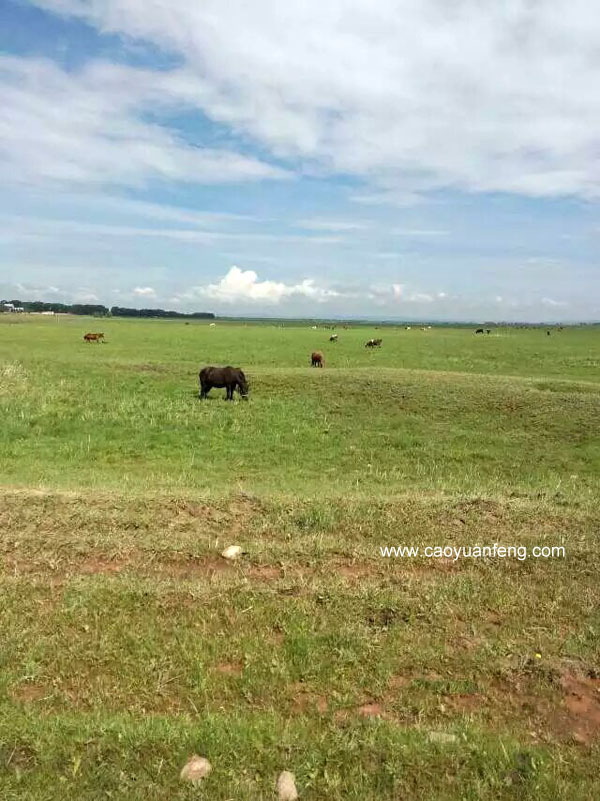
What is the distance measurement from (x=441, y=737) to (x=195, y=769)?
1.62 metres

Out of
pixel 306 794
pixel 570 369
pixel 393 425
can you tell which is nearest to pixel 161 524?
pixel 306 794

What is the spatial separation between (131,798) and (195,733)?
0.59m

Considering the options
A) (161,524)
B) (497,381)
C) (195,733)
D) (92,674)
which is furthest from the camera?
(497,381)

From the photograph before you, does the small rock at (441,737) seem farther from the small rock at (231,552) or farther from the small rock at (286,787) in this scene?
the small rock at (231,552)

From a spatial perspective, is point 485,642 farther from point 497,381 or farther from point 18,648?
point 497,381

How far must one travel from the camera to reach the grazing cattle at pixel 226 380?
76.2 ft

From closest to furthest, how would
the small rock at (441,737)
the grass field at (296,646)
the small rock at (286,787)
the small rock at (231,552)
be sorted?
1. the small rock at (286,787)
2. the grass field at (296,646)
3. the small rock at (441,737)
4. the small rock at (231,552)

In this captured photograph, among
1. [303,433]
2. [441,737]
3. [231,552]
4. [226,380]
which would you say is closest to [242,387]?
[226,380]

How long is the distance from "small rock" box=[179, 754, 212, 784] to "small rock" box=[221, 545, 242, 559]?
295cm

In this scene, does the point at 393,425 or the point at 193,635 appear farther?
the point at 393,425

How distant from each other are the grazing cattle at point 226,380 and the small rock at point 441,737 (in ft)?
63.5

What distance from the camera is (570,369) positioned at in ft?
131

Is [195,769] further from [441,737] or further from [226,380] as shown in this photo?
[226,380]

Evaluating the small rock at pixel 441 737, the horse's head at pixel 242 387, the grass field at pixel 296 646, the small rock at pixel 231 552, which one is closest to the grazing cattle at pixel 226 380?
the horse's head at pixel 242 387
